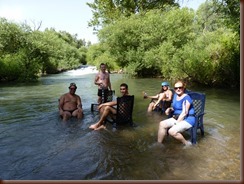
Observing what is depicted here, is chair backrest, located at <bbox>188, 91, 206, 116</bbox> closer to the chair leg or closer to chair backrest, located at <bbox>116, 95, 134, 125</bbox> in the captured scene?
the chair leg

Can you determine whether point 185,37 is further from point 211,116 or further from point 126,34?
point 211,116

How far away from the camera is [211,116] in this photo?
10.7 m

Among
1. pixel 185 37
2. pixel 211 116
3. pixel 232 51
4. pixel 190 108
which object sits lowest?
pixel 211 116

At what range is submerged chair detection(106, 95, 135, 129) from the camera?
8.24 metres

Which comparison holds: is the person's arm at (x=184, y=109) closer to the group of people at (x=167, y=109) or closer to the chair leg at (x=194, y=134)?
the group of people at (x=167, y=109)

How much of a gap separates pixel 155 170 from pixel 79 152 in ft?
6.42

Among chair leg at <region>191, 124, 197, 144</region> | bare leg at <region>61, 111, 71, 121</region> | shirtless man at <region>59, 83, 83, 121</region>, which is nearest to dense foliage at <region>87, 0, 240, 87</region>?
shirtless man at <region>59, 83, 83, 121</region>

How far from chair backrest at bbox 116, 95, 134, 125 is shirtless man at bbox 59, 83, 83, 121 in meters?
2.01

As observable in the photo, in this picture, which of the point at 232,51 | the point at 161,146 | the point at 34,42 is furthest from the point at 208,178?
the point at 34,42

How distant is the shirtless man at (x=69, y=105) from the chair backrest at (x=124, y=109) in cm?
201

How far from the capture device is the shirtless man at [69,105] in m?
9.92

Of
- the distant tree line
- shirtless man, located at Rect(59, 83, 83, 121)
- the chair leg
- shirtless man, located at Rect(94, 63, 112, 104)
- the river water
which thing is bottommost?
the river water

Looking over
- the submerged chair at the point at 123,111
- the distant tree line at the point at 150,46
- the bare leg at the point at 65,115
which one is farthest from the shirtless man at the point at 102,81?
the distant tree line at the point at 150,46

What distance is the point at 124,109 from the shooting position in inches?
334
